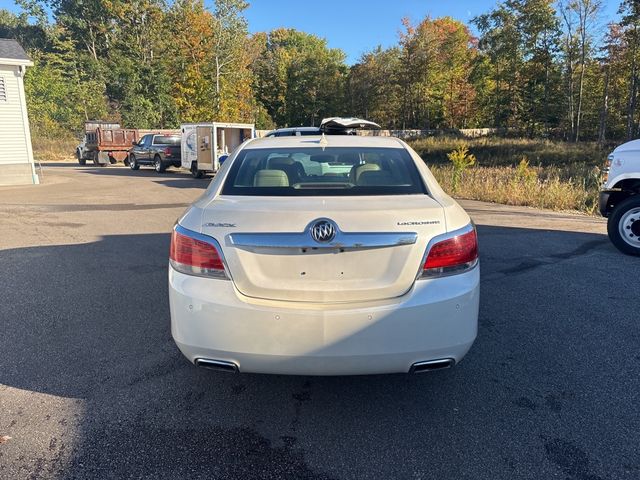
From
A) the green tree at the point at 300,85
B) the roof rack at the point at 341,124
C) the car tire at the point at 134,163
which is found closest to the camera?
the roof rack at the point at 341,124

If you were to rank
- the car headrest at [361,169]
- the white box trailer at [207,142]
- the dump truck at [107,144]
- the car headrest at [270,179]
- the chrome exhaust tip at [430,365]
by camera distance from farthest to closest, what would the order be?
1. the dump truck at [107,144]
2. the white box trailer at [207,142]
3. the car headrest at [361,169]
4. the car headrest at [270,179]
5. the chrome exhaust tip at [430,365]

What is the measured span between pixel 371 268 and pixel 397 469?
1.02 meters

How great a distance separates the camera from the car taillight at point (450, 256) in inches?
99.7

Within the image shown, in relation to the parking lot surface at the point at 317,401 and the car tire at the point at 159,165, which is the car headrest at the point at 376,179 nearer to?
the parking lot surface at the point at 317,401

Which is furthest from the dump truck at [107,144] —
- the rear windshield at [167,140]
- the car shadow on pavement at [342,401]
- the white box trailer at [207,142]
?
the car shadow on pavement at [342,401]

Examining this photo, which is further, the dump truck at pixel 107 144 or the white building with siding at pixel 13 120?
the dump truck at pixel 107 144

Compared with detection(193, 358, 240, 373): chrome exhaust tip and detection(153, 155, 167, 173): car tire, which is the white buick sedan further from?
detection(153, 155, 167, 173): car tire

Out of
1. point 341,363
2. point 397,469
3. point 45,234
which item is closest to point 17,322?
point 341,363

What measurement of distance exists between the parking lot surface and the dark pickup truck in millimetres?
18474

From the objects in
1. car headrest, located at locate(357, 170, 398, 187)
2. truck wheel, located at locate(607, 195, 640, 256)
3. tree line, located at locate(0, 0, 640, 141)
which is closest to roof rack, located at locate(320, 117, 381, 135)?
truck wheel, located at locate(607, 195, 640, 256)

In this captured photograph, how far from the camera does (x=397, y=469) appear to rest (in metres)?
2.40

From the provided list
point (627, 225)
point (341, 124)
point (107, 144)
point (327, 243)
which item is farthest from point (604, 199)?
point (107, 144)

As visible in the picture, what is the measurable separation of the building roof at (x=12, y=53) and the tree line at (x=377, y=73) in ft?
91.9

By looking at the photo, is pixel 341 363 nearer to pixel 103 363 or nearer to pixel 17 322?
pixel 103 363
